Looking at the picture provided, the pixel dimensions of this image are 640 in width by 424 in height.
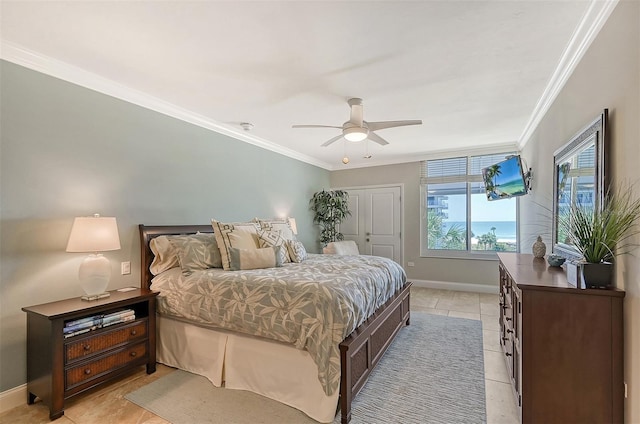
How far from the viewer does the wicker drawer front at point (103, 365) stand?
217 cm

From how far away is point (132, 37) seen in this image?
212 cm

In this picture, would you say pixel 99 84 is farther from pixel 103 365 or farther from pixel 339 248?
pixel 339 248

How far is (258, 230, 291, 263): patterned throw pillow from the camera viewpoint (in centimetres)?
330

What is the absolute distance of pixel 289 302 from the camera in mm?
2227

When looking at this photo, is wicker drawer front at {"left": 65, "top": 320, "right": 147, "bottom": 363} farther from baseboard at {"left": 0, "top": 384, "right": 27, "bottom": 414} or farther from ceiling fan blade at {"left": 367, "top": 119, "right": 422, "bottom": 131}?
ceiling fan blade at {"left": 367, "top": 119, "right": 422, "bottom": 131}

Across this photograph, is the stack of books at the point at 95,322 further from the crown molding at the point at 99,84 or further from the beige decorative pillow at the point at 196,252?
the crown molding at the point at 99,84

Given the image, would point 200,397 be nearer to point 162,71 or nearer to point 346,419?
point 346,419

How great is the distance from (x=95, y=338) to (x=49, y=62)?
2255 mm

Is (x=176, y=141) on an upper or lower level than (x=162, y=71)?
lower

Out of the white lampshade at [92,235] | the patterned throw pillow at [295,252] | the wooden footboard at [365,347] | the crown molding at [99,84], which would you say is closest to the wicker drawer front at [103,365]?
the white lampshade at [92,235]

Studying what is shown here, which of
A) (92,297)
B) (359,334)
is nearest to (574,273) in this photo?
(359,334)

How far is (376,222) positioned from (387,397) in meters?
4.36

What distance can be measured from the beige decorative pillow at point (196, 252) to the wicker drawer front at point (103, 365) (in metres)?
0.76

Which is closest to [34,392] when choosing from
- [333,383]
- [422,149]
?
[333,383]
